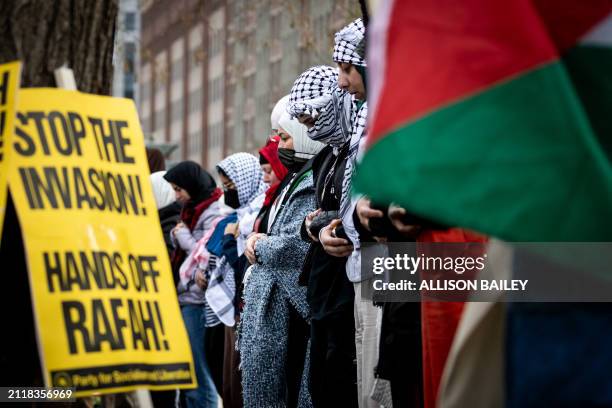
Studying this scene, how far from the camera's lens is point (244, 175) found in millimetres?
11164

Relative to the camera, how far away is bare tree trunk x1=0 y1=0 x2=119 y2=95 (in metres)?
5.54

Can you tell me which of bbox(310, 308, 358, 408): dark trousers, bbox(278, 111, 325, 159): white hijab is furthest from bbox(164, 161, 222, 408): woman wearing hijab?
bbox(310, 308, 358, 408): dark trousers

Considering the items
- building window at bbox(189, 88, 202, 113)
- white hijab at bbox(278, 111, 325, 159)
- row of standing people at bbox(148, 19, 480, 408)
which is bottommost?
row of standing people at bbox(148, 19, 480, 408)

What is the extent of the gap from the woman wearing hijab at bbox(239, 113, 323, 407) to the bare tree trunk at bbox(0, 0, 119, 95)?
263 centimetres

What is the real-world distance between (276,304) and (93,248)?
326 cm

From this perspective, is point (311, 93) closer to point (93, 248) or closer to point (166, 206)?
point (93, 248)

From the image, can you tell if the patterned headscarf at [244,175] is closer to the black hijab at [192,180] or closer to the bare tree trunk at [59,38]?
the black hijab at [192,180]

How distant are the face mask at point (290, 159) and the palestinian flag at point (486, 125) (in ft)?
19.3

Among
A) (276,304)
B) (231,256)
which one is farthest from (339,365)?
(231,256)

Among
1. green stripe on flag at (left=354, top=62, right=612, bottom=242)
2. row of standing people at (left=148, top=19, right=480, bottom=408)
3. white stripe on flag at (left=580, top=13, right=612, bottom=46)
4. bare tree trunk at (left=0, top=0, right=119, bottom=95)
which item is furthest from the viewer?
row of standing people at (left=148, top=19, right=480, bottom=408)

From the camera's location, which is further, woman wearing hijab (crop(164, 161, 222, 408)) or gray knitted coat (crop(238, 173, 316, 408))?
woman wearing hijab (crop(164, 161, 222, 408))

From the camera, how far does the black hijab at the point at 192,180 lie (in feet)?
40.1

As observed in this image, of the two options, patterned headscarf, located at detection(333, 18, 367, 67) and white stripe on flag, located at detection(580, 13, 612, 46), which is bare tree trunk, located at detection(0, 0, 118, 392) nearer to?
patterned headscarf, located at detection(333, 18, 367, 67)

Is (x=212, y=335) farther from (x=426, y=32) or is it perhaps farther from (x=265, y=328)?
(x=426, y=32)
